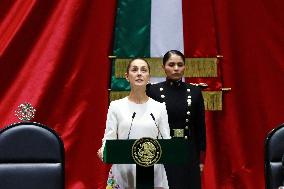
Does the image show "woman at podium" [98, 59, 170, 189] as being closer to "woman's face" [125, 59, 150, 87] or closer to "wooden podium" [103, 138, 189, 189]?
"woman's face" [125, 59, 150, 87]

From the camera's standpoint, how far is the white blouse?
2.24 metres

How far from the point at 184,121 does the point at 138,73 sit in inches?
29.3

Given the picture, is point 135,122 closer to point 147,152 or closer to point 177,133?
point 147,152

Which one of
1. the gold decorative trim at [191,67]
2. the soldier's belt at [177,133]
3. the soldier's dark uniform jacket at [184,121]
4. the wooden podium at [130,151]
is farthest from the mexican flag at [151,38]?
the wooden podium at [130,151]

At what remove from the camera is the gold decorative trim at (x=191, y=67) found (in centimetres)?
391

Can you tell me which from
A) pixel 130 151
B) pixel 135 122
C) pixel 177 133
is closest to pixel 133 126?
pixel 135 122

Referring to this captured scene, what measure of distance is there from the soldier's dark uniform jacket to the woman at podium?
0.59 m

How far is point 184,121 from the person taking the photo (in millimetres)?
2947

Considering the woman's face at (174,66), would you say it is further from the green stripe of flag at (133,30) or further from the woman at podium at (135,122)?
the green stripe of flag at (133,30)

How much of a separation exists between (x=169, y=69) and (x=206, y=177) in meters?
1.34

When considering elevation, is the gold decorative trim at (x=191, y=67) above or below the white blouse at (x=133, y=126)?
above

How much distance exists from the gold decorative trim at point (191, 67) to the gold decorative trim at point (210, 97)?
132 mm

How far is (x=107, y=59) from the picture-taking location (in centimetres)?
396

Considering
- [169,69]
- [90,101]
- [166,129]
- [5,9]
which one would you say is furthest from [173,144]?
[5,9]
